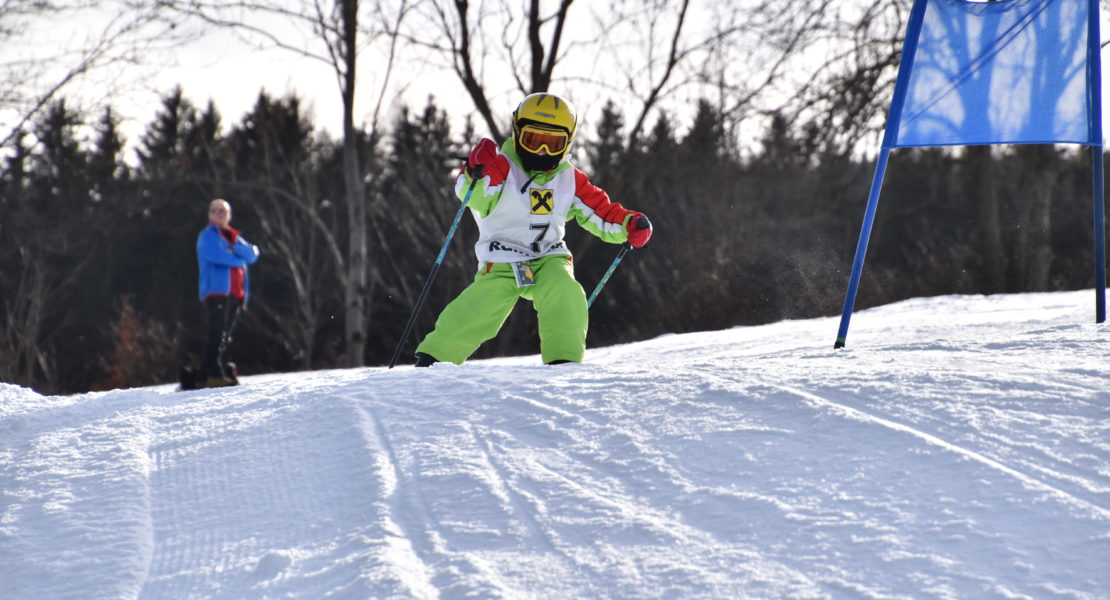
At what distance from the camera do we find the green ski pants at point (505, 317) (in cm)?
438

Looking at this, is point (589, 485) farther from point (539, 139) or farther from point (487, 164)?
point (539, 139)

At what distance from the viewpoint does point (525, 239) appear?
454 cm

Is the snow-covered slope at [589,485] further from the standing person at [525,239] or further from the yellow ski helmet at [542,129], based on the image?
the yellow ski helmet at [542,129]

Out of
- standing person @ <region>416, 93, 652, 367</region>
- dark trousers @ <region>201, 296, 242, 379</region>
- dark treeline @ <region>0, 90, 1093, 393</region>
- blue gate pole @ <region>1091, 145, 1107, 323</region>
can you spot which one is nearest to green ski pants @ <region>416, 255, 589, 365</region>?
standing person @ <region>416, 93, 652, 367</region>

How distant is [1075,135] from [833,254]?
1390 cm

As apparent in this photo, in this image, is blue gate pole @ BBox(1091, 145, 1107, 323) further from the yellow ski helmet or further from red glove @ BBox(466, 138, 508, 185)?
red glove @ BBox(466, 138, 508, 185)

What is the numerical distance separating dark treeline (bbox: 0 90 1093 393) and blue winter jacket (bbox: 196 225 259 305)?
4992 millimetres

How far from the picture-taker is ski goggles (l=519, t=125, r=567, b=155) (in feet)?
14.9

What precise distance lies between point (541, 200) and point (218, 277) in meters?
3.58

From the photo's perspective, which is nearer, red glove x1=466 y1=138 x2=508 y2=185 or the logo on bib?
red glove x1=466 y1=138 x2=508 y2=185

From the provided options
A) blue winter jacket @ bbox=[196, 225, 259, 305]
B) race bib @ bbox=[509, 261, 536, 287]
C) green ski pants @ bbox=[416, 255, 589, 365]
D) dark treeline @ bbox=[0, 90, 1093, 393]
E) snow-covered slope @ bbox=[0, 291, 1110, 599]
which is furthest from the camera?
dark treeline @ bbox=[0, 90, 1093, 393]

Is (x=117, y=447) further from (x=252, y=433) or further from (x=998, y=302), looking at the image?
(x=998, y=302)

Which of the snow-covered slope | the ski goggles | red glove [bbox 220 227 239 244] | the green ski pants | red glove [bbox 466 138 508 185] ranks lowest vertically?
the snow-covered slope

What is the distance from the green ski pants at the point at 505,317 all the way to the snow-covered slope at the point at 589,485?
93 centimetres
